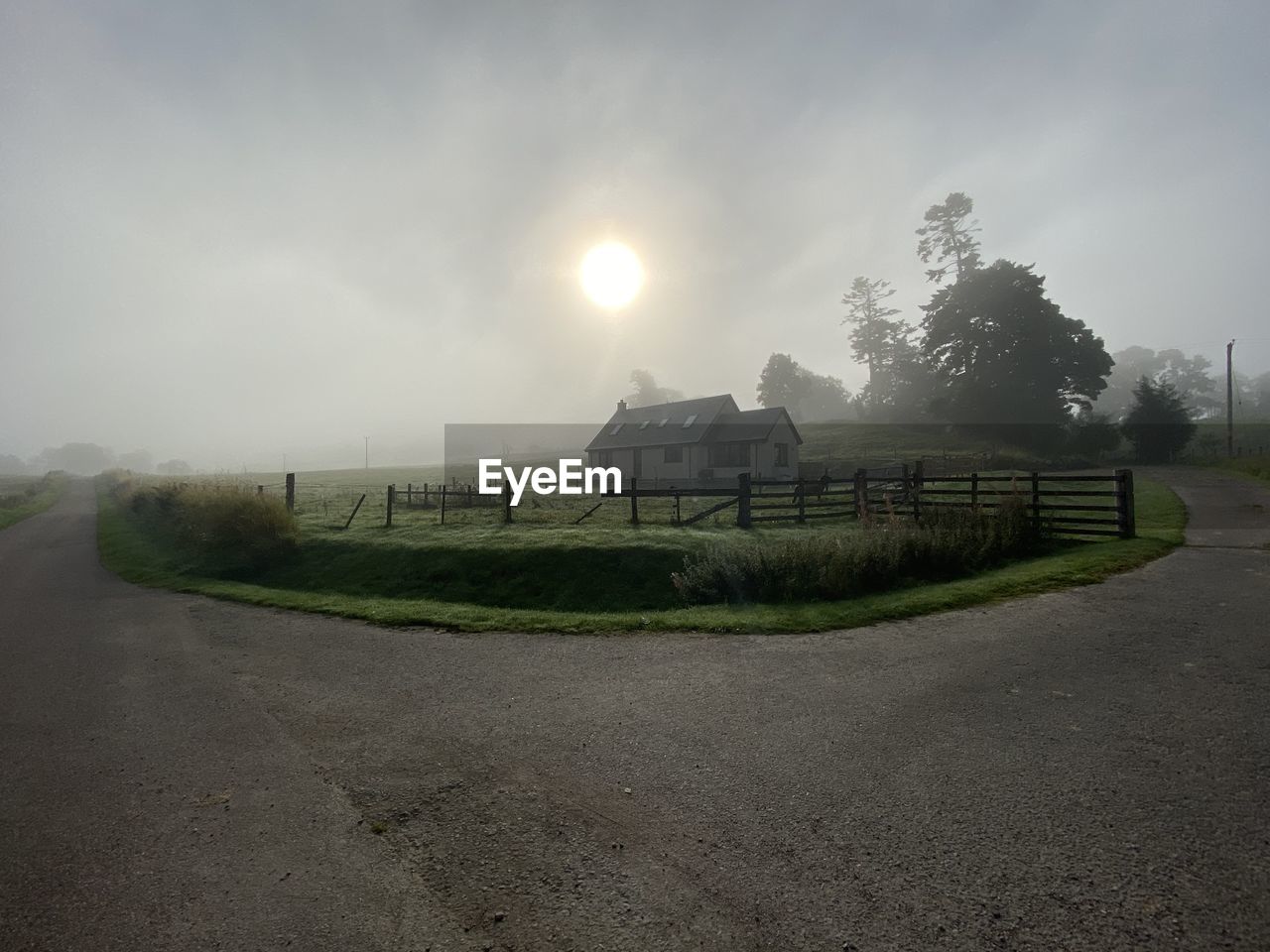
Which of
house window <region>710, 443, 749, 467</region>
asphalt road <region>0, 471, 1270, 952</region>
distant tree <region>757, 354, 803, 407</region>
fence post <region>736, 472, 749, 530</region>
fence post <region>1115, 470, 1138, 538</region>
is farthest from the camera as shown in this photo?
distant tree <region>757, 354, 803, 407</region>

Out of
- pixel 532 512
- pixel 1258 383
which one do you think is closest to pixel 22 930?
Answer: pixel 532 512

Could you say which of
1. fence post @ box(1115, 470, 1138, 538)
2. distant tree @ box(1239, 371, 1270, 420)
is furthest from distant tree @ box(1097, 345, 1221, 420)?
fence post @ box(1115, 470, 1138, 538)

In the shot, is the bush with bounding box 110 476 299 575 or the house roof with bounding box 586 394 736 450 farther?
the house roof with bounding box 586 394 736 450

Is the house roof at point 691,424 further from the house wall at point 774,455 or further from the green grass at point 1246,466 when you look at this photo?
the green grass at point 1246,466

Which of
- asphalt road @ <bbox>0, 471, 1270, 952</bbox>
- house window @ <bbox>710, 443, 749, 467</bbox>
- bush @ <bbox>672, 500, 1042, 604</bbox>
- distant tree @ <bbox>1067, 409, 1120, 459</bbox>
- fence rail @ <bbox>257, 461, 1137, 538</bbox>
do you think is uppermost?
distant tree @ <bbox>1067, 409, 1120, 459</bbox>

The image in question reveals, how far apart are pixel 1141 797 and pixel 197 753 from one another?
23.9 ft

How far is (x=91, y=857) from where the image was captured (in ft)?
11.6

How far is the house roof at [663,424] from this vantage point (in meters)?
41.7

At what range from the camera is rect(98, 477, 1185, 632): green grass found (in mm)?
8914

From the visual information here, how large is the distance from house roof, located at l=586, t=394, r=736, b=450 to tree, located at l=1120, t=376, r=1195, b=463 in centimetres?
3086

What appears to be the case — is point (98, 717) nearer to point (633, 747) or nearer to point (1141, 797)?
point (633, 747)

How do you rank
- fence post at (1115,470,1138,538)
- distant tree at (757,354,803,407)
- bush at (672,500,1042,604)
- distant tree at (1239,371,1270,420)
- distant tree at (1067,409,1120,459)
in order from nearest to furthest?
bush at (672,500,1042,604) < fence post at (1115,470,1138,538) < distant tree at (1067,409,1120,459) < distant tree at (757,354,803,407) < distant tree at (1239,371,1270,420)

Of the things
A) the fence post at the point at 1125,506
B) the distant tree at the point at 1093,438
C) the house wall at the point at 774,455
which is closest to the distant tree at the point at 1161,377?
the distant tree at the point at 1093,438

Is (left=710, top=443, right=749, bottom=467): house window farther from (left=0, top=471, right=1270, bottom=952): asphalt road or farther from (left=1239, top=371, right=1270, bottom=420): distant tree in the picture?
(left=1239, top=371, right=1270, bottom=420): distant tree
